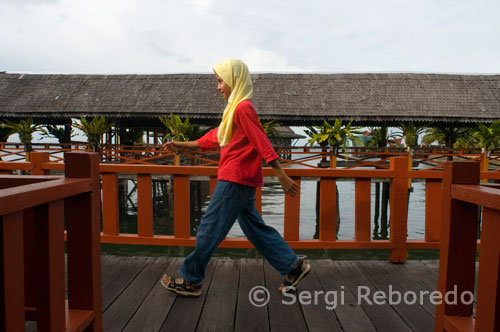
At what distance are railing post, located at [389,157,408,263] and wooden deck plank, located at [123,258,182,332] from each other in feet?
5.39

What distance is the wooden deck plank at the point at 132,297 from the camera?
6.00 feet

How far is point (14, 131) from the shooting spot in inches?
562

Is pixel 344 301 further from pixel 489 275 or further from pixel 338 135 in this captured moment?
pixel 338 135

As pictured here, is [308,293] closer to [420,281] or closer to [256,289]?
[256,289]

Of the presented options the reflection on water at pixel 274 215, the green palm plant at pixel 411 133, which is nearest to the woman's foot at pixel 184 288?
the reflection on water at pixel 274 215

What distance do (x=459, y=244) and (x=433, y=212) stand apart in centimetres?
173

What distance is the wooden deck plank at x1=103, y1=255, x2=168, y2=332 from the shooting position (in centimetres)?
183

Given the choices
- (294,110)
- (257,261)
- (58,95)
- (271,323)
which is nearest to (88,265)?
(271,323)

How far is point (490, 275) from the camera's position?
108cm

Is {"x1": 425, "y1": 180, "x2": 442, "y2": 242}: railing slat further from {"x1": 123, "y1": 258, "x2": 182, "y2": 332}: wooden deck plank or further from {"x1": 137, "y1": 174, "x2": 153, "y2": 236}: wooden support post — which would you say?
{"x1": 137, "y1": 174, "x2": 153, "y2": 236}: wooden support post

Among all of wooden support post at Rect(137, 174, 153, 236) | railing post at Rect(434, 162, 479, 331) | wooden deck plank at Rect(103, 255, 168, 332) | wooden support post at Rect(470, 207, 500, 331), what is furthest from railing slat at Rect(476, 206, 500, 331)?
wooden support post at Rect(137, 174, 153, 236)

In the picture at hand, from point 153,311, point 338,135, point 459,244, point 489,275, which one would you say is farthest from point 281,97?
point 489,275

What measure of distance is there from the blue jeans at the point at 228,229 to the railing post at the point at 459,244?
3.28 feet

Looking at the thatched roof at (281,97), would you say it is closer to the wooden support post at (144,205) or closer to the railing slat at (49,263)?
the wooden support post at (144,205)
